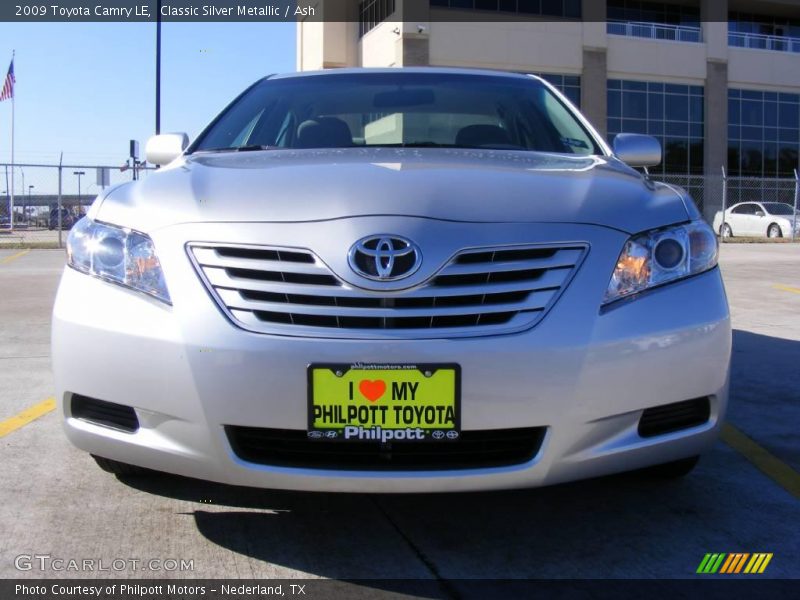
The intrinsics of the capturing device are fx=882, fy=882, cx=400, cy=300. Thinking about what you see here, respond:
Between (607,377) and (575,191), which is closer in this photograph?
(607,377)

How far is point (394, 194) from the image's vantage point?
2424mm

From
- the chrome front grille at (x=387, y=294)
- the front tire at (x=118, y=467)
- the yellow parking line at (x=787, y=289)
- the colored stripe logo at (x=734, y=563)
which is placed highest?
the chrome front grille at (x=387, y=294)

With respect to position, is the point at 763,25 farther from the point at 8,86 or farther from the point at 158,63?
the point at 8,86

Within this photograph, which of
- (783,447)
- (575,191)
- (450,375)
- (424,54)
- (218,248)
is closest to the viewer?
(450,375)

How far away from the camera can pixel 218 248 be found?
91.3 inches

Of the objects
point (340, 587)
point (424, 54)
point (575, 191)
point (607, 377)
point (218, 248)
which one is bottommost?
point (340, 587)

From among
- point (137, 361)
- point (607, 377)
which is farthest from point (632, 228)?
point (137, 361)

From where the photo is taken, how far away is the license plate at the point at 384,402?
2152mm

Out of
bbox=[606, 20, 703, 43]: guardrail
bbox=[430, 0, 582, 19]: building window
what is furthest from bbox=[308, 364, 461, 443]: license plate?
bbox=[606, 20, 703, 43]: guardrail

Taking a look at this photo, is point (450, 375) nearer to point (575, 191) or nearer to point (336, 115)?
point (575, 191)

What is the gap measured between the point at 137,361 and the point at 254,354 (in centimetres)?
34

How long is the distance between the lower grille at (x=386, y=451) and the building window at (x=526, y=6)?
1164 inches

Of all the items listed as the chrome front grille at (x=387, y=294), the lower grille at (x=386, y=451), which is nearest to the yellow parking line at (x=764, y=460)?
the lower grille at (x=386, y=451)

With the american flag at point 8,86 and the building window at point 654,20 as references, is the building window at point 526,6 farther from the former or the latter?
the american flag at point 8,86
